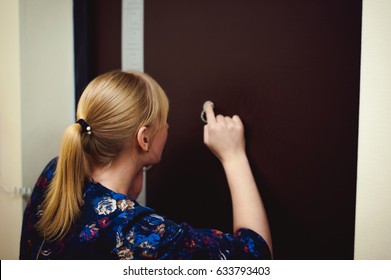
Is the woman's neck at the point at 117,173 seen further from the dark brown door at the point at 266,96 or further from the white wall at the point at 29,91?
the white wall at the point at 29,91

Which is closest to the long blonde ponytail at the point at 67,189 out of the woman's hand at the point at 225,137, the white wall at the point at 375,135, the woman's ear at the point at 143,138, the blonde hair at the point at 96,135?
the blonde hair at the point at 96,135

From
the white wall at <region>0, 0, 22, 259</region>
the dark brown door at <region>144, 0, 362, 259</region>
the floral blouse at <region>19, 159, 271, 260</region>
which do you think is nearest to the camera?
the floral blouse at <region>19, 159, 271, 260</region>

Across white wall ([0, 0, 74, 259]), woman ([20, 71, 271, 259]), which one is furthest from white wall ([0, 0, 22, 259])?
woman ([20, 71, 271, 259])

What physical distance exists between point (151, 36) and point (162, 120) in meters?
0.38

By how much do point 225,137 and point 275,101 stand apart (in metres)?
0.18

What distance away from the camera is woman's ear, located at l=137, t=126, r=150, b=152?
2.34ft

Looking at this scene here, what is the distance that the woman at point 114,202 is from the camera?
636 mm

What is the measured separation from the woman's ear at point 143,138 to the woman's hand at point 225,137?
0.21m

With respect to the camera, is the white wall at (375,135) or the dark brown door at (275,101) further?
the dark brown door at (275,101)

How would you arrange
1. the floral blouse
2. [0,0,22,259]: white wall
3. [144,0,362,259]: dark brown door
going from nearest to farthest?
the floral blouse, [144,0,362,259]: dark brown door, [0,0,22,259]: white wall

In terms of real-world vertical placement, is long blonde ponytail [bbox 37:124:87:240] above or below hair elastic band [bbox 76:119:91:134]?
below

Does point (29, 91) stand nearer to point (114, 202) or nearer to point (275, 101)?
point (114, 202)

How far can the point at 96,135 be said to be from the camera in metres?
0.69

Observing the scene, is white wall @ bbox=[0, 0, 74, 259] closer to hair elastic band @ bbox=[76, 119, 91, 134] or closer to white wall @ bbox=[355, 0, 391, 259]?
hair elastic band @ bbox=[76, 119, 91, 134]
